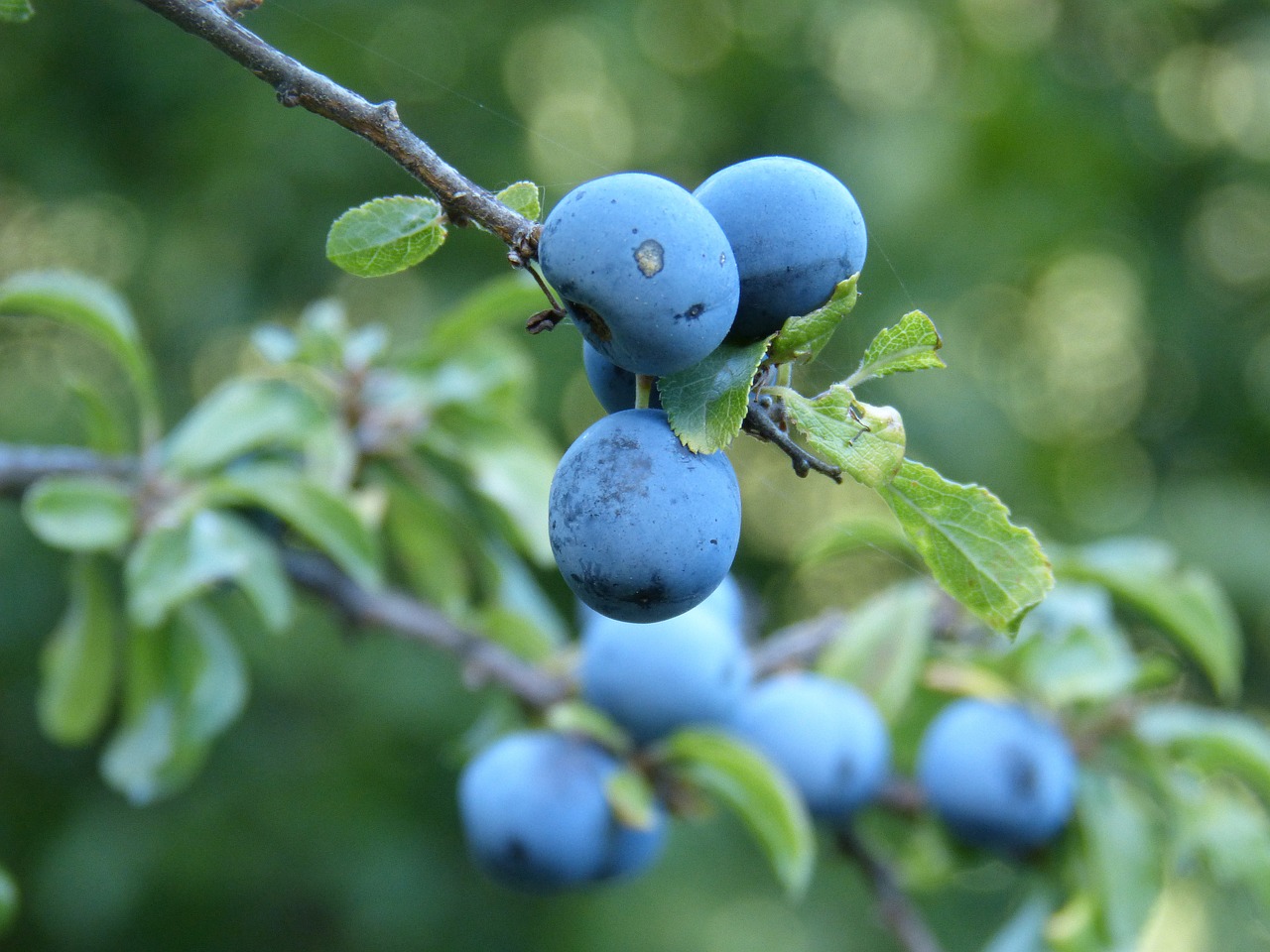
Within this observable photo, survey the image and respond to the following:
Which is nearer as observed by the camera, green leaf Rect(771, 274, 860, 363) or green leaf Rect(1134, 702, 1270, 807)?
green leaf Rect(771, 274, 860, 363)

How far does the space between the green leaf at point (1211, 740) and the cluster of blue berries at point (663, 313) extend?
2.84 feet

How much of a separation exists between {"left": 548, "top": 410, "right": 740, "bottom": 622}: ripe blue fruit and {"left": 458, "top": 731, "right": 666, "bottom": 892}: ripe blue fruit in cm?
61

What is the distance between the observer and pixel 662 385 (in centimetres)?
51

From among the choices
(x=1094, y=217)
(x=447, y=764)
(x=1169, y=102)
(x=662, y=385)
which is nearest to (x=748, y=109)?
(x=1094, y=217)

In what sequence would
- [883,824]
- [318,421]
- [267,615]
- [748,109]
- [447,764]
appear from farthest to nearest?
[748,109]
[447,764]
[883,824]
[318,421]
[267,615]

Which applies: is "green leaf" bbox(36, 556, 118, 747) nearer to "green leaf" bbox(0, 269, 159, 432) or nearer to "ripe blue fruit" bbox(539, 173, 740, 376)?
"green leaf" bbox(0, 269, 159, 432)

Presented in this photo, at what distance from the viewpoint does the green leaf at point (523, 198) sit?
499mm

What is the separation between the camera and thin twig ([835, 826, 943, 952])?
121cm

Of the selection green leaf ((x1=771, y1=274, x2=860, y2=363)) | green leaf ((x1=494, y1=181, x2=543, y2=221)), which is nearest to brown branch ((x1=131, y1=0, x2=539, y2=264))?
green leaf ((x1=494, y1=181, x2=543, y2=221))

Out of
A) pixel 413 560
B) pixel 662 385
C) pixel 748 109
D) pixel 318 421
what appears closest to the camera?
pixel 662 385

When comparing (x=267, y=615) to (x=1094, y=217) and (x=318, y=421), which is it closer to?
(x=318, y=421)

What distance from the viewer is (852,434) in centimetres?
52

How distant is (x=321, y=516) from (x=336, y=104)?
65cm

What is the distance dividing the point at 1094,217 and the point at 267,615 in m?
2.96
